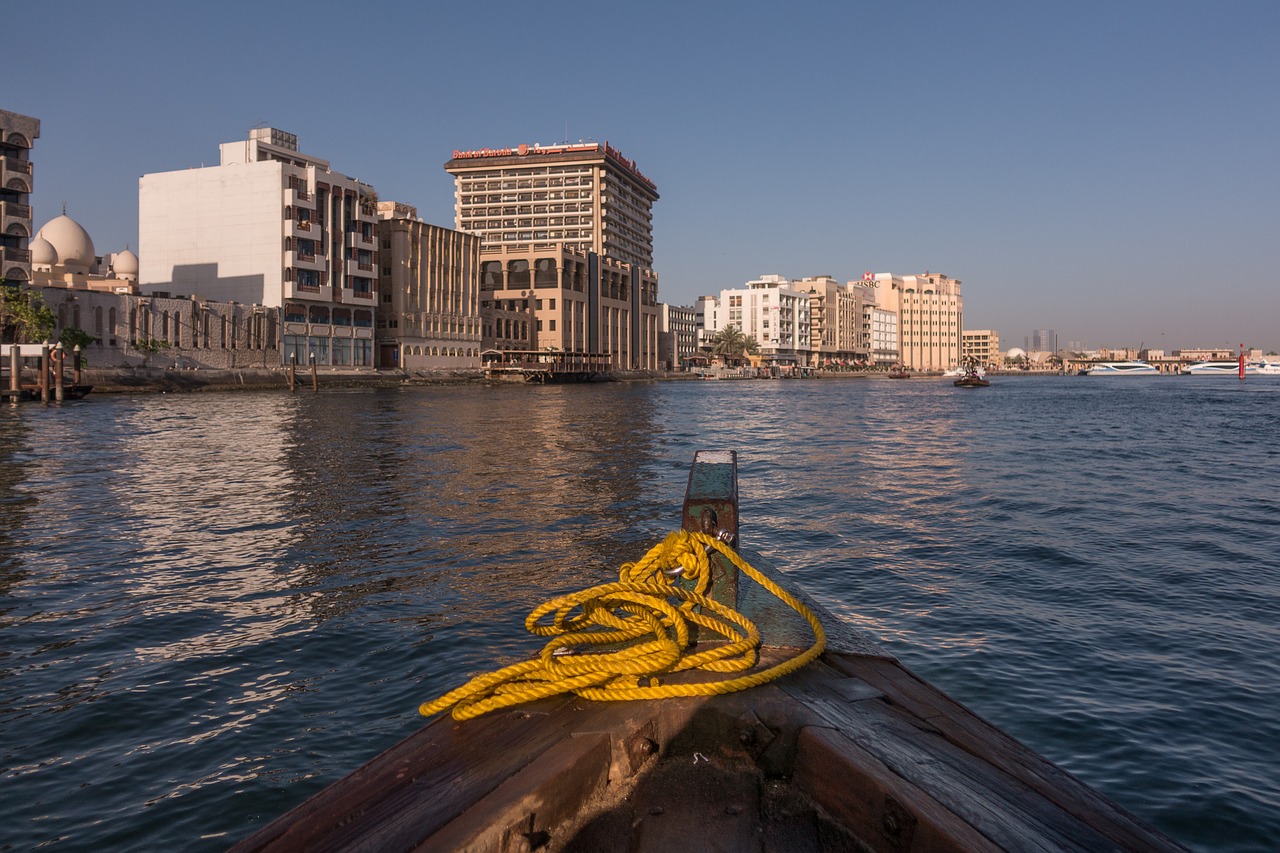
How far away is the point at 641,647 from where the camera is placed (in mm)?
3607

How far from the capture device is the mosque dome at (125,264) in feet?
289

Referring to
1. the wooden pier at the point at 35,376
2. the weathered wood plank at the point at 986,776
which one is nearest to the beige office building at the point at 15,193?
the wooden pier at the point at 35,376

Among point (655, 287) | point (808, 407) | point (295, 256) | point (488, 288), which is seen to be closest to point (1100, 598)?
point (808, 407)

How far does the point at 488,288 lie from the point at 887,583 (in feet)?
405

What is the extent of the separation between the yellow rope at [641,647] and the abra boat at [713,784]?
40 mm

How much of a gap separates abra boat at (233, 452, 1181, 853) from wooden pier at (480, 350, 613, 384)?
4102 inches

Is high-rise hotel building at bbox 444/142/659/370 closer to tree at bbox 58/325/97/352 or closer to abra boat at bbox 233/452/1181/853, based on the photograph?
tree at bbox 58/325/97/352

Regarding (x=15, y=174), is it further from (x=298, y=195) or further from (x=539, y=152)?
(x=539, y=152)

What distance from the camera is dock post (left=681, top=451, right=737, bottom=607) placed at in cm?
429

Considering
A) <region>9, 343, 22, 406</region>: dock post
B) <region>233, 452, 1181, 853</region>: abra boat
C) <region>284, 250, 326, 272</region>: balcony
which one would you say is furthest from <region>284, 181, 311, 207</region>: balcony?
<region>233, 452, 1181, 853</region>: abra boat

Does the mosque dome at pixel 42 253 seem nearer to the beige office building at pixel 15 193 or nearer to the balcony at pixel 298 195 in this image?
the beige office building at pixel 15 193

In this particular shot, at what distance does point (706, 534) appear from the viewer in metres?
4.29

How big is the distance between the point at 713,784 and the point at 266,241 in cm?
8823

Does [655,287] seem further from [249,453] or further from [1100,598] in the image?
[1100,598]
